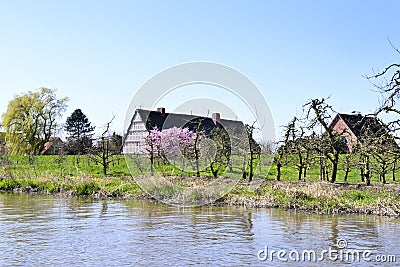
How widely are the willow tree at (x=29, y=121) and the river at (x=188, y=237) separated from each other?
34137 mm

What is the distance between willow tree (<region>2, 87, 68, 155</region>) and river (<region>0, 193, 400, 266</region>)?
34137 mm

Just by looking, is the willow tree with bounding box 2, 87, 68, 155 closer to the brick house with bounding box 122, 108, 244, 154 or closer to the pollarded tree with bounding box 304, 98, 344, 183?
the brick house with bounding box 122, 108, 244, 154

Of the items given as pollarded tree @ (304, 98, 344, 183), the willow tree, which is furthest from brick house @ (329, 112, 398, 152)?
the willow tree

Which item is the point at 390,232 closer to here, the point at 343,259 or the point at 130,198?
the point at 343,259

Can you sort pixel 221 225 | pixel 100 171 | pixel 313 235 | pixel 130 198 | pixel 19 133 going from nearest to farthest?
pixel 313 235 < pixel 221 225 < pixel 130 198 < pixel 100 171 < pixel 19 133

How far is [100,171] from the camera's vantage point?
31.8 meters

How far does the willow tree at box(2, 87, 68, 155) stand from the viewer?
49188 mm

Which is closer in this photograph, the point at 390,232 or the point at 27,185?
the point at 390,232

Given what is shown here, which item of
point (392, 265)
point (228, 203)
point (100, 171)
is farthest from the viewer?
point (100, 171)

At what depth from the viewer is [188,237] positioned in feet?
37.6

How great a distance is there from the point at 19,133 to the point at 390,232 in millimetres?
43722

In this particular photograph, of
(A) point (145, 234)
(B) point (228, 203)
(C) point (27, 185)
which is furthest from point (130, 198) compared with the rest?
(A) point (145, 234)

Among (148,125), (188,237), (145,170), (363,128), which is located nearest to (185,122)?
(148,125)

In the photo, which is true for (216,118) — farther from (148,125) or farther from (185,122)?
(148,125)
